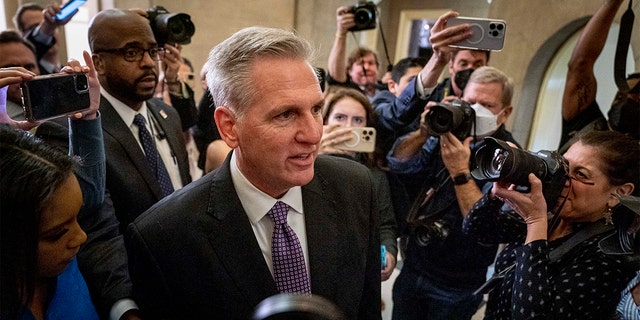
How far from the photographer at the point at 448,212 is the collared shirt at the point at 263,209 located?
0.78m

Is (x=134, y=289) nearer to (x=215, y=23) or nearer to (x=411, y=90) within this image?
(x=411, y=90)

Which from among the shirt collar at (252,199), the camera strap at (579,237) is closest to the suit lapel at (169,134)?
the shirt collar at (252,199)

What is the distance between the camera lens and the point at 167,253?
3.13 feet

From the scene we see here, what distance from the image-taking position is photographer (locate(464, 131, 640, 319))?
106 centimetres

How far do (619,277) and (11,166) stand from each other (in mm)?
1462

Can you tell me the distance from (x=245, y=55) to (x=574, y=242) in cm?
105

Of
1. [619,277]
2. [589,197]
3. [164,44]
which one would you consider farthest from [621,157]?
[164,44]

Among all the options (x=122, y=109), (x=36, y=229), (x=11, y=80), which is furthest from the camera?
(x=122, y=109)

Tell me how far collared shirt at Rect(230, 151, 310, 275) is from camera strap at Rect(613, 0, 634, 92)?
3.90ft

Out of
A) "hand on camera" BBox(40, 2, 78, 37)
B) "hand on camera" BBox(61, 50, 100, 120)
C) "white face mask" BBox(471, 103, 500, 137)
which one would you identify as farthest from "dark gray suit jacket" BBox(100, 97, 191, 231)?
"white face mask" BBox(471, 103, 500, 137)

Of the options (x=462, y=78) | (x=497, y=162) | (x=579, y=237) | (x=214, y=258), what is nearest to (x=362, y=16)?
(x=462, y=78)

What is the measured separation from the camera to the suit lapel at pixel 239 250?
0.95m

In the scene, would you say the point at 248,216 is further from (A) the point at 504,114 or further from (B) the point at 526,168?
(A) the point at 504,114

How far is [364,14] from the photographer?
2117mm
